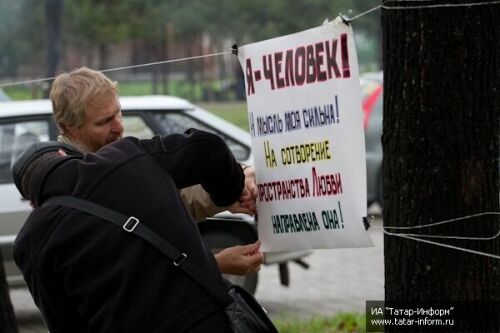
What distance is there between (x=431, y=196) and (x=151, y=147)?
97cm

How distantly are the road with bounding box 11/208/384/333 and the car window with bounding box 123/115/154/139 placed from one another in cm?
155

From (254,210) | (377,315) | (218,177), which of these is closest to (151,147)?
(218,177)

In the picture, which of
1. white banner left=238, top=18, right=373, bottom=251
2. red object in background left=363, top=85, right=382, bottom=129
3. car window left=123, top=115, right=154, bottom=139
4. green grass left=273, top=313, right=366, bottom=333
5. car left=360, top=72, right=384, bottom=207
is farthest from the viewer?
red object in background left=363, top=85, right=382, bottom=129

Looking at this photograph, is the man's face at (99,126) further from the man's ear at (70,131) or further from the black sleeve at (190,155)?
the black sleeve at (190,155)

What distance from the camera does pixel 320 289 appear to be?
10266 mm

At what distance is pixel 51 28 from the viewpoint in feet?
85.5

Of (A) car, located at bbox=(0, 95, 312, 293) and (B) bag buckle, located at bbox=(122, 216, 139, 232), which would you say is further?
(A) car, located at bbox=(0, 95, 312, 293)

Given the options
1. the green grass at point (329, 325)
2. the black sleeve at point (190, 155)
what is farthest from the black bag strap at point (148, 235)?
the green grass at point (329, 325)

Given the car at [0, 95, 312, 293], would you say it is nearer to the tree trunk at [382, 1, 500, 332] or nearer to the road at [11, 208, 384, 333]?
the road at [11, 208, 384, 333]

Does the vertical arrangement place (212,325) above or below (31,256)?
below

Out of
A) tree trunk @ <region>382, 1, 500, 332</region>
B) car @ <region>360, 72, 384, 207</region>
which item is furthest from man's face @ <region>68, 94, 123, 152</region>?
car @ <region>360, 72, 384, 207</region>

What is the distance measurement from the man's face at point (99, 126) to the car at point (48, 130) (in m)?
4.70

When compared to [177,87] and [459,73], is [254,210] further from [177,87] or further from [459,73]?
[177,87]

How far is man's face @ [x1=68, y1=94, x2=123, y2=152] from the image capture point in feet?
12.0
